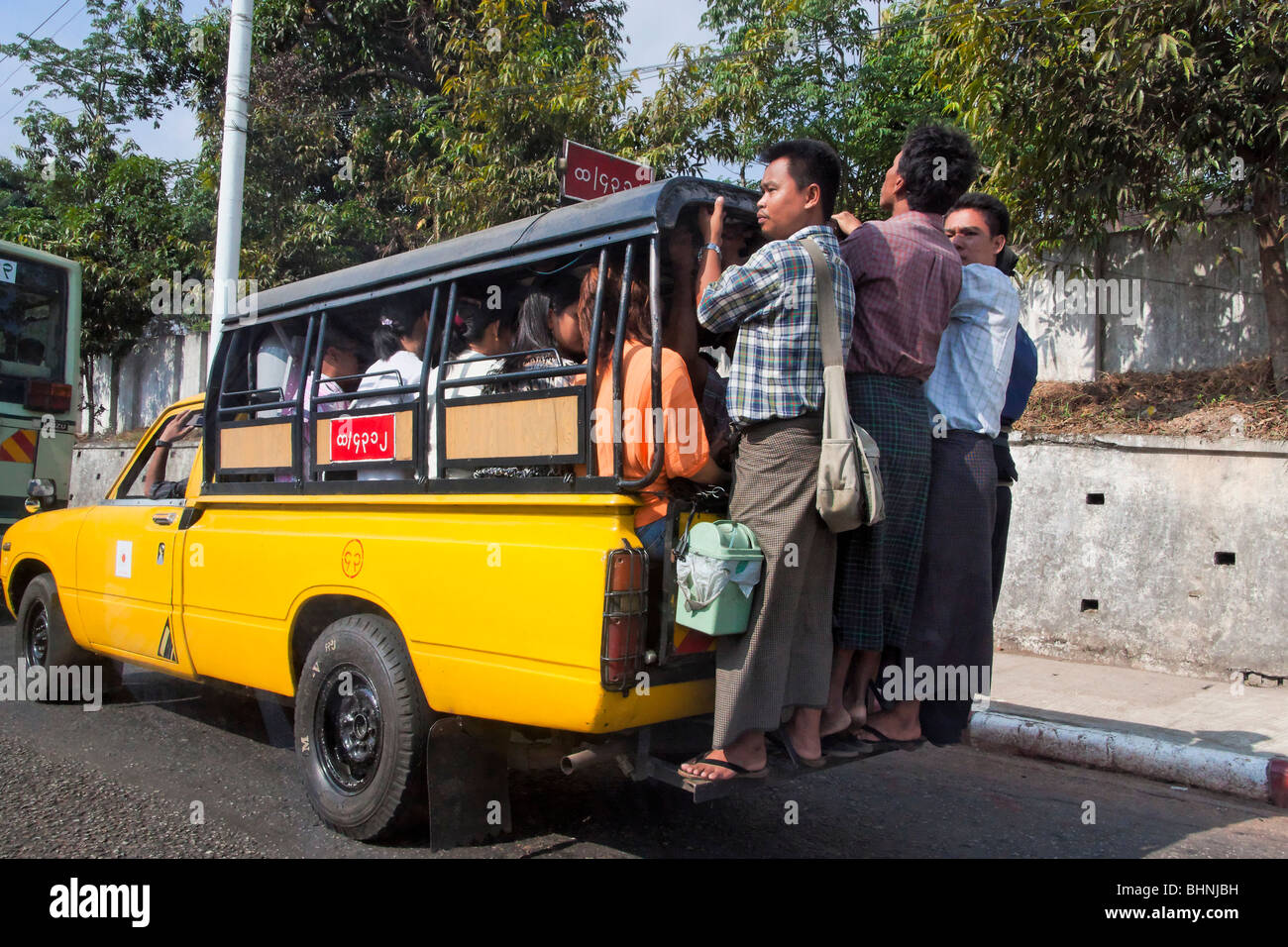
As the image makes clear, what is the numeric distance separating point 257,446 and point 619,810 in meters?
2.33

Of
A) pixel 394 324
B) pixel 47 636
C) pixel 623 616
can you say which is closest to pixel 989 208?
pixel 623 616

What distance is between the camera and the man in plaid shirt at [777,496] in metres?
3.07

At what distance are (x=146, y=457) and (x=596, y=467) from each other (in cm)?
351

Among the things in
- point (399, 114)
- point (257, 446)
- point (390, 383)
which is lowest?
point (257, 446)

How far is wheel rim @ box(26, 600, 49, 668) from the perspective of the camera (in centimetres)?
606

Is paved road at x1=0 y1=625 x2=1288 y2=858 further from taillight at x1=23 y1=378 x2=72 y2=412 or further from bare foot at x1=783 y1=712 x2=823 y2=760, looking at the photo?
taillight at x1=23 y1=378 x2=72 y2=412

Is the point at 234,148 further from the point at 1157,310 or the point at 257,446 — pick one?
the point at 1157,310

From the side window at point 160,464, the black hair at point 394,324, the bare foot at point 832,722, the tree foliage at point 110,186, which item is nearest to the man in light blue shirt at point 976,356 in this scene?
the bare foot at point 832,722

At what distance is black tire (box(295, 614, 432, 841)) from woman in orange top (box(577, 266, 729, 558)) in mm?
1103

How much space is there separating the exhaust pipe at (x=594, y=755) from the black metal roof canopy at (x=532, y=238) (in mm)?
1650

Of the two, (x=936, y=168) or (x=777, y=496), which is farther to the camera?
(x=936, y=168)

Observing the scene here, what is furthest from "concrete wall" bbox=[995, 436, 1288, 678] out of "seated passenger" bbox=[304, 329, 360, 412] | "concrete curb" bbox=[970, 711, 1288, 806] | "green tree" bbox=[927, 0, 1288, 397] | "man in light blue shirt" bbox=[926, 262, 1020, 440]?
"seated passenger" bbox=[304, 329, 360, 412]

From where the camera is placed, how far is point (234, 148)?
9594 mm
